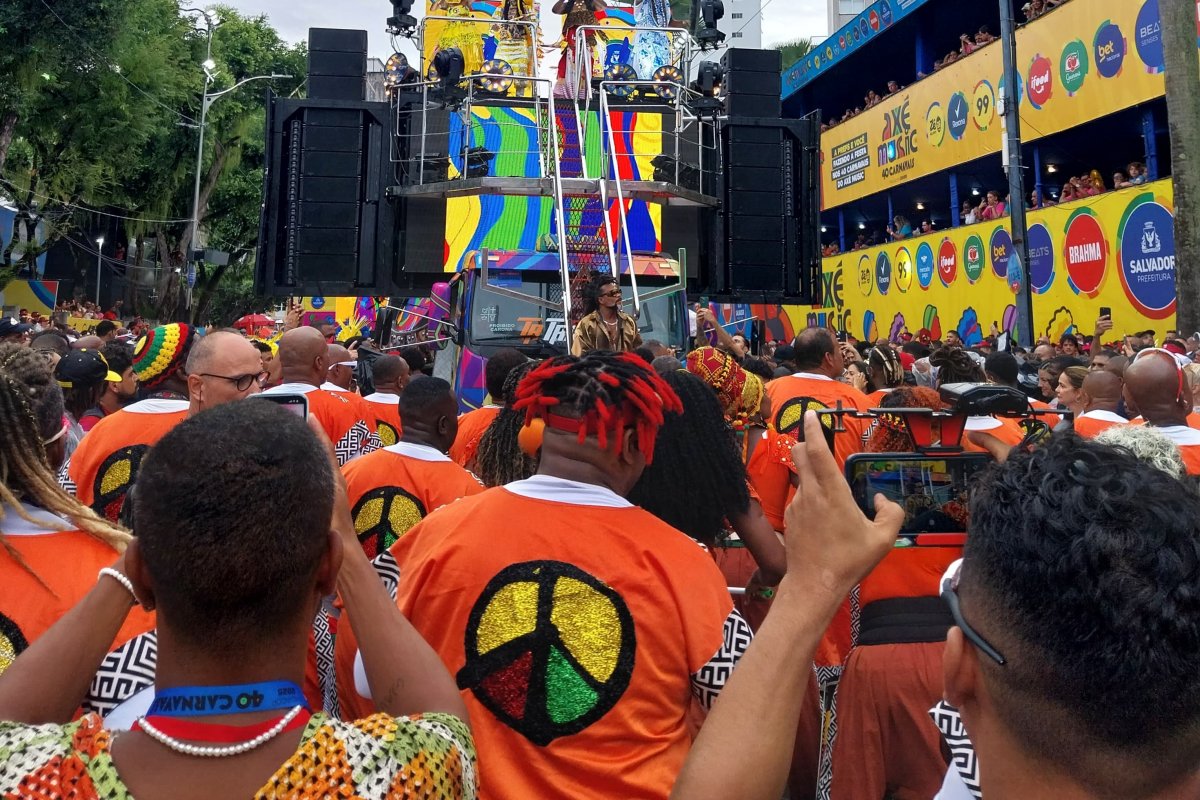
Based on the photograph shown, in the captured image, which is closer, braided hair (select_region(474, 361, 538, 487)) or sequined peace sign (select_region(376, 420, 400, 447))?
braided hair (select_region(474, 361, 538, 487))

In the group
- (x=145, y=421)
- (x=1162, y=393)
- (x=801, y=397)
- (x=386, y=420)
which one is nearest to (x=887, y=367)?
(x=801, y=397)

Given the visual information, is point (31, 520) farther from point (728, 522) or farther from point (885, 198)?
point (885, 198)

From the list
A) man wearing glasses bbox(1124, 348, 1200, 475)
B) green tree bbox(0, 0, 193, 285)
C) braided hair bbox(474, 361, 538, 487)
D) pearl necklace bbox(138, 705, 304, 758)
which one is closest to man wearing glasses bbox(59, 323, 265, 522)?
braided hair bbox(474, 361, 538, 487)

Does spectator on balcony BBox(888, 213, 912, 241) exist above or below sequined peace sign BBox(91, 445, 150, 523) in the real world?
above

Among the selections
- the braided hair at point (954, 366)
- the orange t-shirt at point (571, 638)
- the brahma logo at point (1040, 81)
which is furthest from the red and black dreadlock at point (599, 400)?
the brahma logo at point (1040, 81)

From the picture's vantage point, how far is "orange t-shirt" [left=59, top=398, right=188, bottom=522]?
4.18 metres

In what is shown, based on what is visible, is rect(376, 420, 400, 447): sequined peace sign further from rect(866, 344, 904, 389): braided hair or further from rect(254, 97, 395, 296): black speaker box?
rect(254, 97, 395, 296): black speaker box

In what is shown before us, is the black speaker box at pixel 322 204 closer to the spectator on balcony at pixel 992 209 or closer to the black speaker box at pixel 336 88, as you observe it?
the black speaker box at pixel 336 88

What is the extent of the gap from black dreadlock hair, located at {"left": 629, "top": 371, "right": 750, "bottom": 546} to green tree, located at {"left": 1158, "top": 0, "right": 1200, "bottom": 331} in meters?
10.5

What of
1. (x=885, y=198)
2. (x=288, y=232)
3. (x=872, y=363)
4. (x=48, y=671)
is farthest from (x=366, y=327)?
(x=48, y=671)

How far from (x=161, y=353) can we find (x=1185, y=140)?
11.3 metres

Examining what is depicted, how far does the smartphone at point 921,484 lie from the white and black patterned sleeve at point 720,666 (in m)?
0.68

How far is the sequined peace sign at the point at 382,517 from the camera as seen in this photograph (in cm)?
419

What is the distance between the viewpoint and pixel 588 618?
2.23 meters
